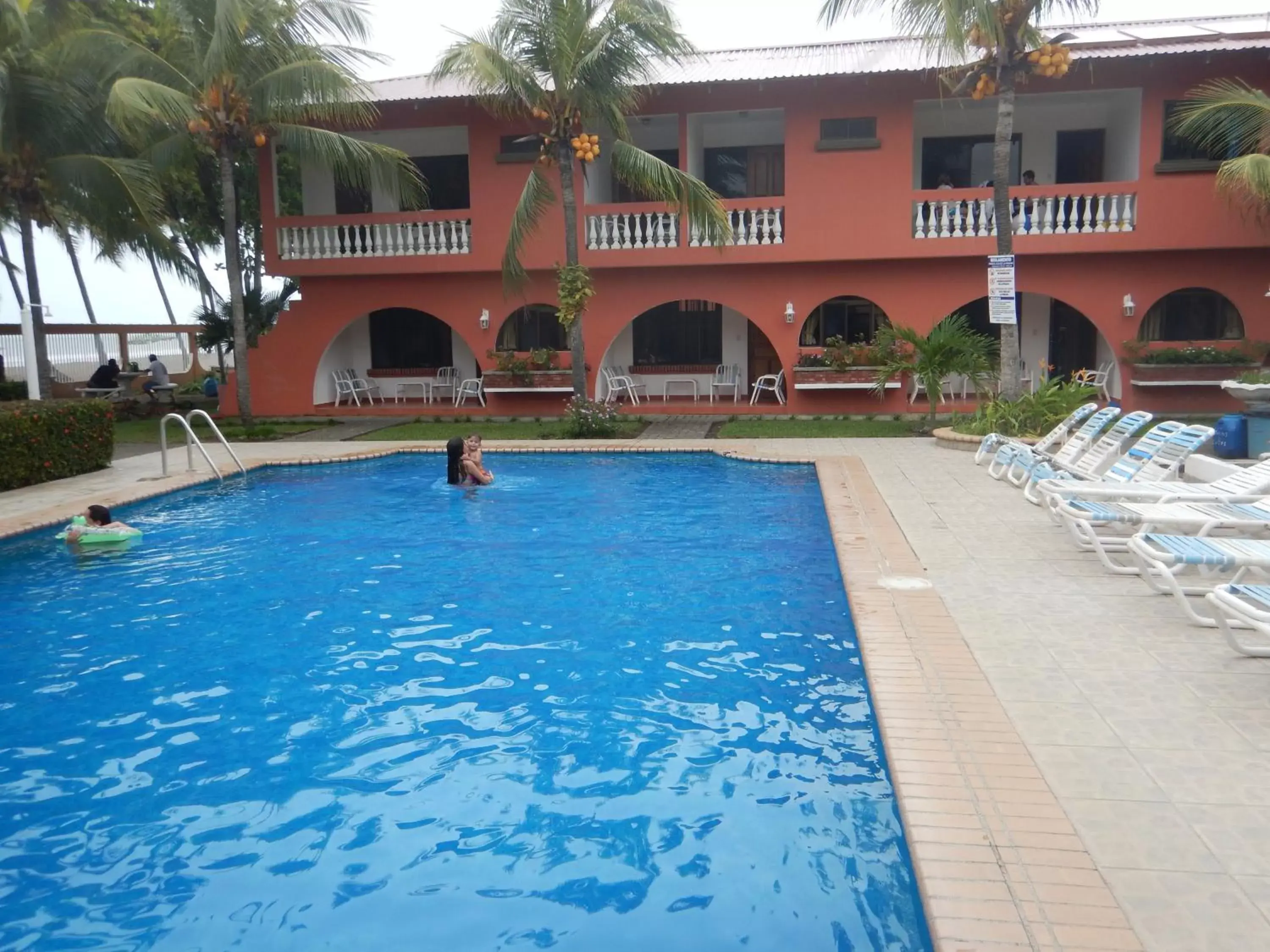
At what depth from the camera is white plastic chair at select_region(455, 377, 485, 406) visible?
20.2m

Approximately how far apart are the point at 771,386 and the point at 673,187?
5611 millimetres

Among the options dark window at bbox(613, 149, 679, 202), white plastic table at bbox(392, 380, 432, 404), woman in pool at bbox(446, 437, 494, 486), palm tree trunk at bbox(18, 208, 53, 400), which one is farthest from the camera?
white plastic table at bbox(392, 380, 432, 404)

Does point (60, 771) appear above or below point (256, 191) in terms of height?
below

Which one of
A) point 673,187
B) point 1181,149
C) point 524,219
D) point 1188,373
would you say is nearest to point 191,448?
point 524,219

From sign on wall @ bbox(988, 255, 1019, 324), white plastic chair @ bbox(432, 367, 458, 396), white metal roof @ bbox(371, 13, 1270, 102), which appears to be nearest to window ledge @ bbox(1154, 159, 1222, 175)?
white metal roof @ bbox(371, 13, 1270, 102)

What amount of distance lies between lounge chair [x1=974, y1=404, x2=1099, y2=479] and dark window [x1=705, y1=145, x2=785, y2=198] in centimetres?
889

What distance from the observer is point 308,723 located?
5.52m

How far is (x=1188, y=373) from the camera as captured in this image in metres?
16.8

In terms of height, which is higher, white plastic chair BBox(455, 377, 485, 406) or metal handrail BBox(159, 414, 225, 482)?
white plastic chair BBox(455, 377, 485, 406)

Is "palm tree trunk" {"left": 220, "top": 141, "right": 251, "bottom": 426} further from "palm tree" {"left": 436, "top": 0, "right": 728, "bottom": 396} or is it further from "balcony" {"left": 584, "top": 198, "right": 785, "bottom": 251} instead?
"balcony" {"left": 584, "top": 198, "right": 785, "bottom": 251}

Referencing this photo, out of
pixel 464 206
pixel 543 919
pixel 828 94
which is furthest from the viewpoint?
pixel 464 206

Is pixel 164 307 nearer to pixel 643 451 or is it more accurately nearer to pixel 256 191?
pixel 256 191

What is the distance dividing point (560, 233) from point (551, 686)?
45.6 feet

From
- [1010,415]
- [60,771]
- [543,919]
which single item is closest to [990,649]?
[543,919]
